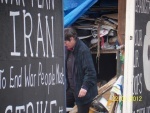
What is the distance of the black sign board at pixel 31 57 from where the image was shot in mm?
2959

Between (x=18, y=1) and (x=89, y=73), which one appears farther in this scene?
(x=89, y=73)

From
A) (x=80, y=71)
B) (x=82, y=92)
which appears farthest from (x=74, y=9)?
(x=82, y=92)

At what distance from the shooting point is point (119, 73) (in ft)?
18.8

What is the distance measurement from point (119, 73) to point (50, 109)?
248 centimetres

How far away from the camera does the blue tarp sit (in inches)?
193

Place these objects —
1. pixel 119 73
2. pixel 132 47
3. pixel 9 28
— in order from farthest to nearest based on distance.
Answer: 1. pixel 119 73
2. pixel 132 47
3. pixel 9 28

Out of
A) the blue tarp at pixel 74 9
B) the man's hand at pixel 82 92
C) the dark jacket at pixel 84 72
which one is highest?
the blue tarp at pixel 74 9

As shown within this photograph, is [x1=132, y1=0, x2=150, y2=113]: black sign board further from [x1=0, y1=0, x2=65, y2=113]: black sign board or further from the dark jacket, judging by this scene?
[x1=0, y1=0, x2=65, y2=113]: black sign board

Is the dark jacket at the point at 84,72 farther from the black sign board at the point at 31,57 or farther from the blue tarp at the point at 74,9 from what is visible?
the black sign board at the point at 31,57

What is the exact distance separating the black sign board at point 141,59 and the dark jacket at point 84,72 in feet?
2.96

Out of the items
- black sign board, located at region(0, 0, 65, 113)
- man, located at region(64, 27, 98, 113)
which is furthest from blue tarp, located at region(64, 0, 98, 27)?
black sign board, located at region(0, 0, 65, 113)

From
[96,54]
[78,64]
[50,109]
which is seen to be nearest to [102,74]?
[96,54]

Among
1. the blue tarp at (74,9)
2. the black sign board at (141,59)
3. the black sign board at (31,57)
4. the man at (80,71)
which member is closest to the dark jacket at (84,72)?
the man at (80,71)

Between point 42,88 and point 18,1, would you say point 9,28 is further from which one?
point 42,88
